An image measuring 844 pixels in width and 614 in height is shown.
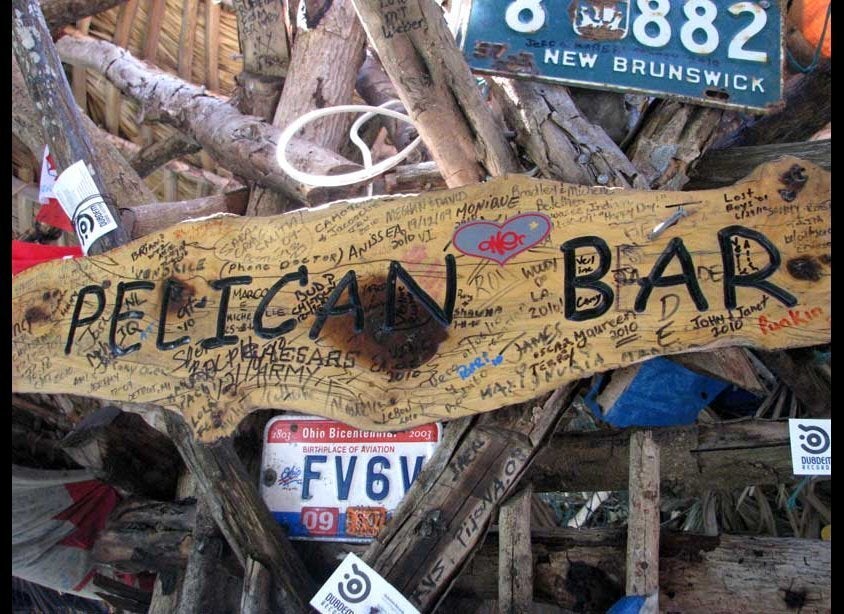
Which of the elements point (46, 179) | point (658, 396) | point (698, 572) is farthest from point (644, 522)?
point (46, 179)

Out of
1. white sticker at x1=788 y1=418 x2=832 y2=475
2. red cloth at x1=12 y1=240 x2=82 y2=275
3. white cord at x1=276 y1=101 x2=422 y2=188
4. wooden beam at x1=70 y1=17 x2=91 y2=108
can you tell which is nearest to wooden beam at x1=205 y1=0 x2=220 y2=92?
wooden beam at x1=70 y1=17 x2=91 y2=108

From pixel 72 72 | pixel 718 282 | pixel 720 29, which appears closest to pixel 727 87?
pixel 720 29

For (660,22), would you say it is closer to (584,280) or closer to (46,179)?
(584,280)

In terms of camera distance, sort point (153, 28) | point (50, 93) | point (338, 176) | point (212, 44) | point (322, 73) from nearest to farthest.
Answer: point (338, 176)
point (50, 93)
point (322, 73)
point (153, 28)
point (212, 44)

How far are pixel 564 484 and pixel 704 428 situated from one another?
0.59 meters

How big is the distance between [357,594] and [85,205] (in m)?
1.84

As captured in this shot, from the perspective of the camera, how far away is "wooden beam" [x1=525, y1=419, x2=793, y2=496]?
3.32 meters

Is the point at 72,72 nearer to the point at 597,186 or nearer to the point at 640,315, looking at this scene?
the point at 597,186

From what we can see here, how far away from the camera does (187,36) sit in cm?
549

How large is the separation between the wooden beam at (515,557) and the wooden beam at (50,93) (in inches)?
70.1

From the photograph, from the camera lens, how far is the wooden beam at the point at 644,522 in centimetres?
276

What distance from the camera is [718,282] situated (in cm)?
245

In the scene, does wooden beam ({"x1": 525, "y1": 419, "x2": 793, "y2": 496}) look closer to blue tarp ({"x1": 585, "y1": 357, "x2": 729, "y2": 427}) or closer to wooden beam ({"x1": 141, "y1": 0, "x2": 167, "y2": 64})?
blue tarp ({"x1": 585, "y1": 357, "x2": 729, "y2": 427})

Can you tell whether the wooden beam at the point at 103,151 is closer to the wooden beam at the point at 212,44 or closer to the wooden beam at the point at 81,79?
the wooden beam at the point at 81,79
